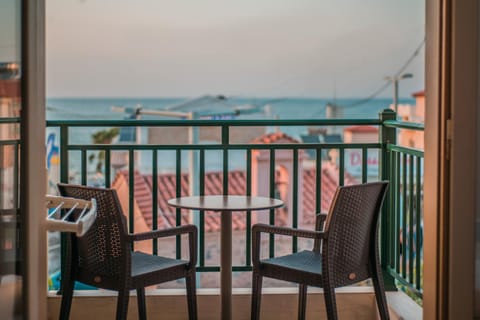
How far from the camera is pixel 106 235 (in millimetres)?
3094

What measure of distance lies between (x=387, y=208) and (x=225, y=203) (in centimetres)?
116

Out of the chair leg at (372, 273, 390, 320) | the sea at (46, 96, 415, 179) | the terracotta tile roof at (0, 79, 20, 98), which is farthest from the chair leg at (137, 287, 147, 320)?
the sea at (46, 96, 415, 179)

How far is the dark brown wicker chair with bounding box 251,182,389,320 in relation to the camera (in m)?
3.05

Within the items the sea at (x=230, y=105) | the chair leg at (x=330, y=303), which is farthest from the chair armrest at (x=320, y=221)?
the sea at (x=230, y=105)

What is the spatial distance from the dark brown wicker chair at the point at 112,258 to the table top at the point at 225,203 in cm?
14

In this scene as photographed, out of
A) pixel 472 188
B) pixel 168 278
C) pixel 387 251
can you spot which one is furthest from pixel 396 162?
pixel 472 188

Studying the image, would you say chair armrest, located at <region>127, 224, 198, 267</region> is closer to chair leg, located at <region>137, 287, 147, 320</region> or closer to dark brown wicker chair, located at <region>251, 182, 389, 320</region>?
dark brown wicker chair, located at <region>251, 182, 389, 320</region>

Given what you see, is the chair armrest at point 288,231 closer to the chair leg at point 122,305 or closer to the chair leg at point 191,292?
the chair leg at point 191,292

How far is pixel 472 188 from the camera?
2.10m

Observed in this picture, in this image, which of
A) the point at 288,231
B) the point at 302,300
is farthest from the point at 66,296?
the point at 302,300

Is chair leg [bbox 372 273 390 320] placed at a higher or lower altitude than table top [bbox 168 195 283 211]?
lower

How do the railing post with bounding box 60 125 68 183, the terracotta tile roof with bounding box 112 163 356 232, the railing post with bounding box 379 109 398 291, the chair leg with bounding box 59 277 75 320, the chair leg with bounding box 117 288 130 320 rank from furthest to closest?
the terracotta tile roof with bounding box 112 163 356 232 → the railing post with bounding box 379 109 398 291 → the railing post with bounding box 60 125 68 183 → the chair leg with bounding box 59 277 75 320 → the chair leg with bounding box 117 288 130 320

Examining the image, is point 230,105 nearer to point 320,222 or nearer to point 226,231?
point 320,222

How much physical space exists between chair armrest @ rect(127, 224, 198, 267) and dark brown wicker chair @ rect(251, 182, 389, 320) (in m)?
0.29
